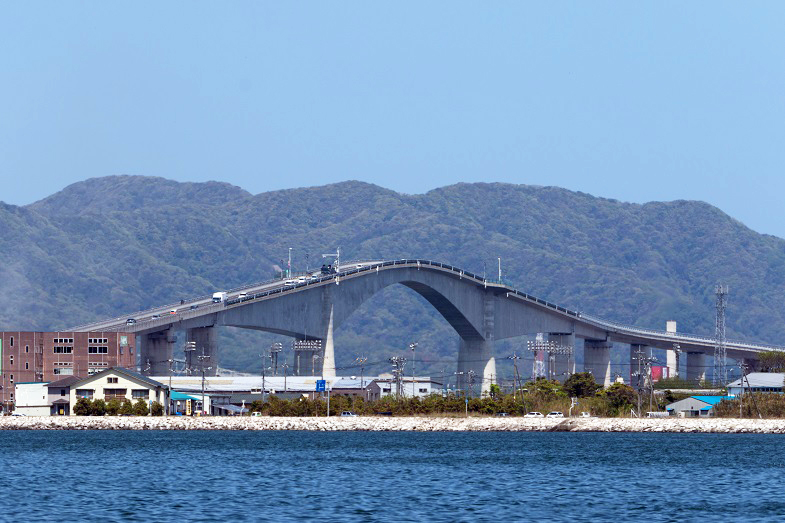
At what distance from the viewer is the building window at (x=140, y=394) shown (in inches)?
4845

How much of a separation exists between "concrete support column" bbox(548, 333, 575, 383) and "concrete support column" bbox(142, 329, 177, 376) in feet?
192

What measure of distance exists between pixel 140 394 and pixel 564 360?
78.3m

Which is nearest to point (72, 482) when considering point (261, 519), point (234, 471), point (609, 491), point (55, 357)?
point (234, 471)

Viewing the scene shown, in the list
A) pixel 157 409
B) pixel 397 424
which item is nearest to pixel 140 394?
→ pixel 157 409

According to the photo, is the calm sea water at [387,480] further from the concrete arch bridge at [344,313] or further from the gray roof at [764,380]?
the gray roof at [764,380]

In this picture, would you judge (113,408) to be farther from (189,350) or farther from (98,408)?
(189,350)

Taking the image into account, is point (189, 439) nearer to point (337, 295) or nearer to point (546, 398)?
point (546, 398)

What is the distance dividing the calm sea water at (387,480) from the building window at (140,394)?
2260 cm

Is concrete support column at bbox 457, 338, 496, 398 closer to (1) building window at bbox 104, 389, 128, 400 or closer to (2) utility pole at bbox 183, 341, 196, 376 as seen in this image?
(2) utility pole at bbox 183, 341, 196, 376

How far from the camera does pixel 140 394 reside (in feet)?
405

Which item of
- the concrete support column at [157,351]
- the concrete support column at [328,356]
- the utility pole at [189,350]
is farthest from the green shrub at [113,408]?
the concrete support column at [328,356]

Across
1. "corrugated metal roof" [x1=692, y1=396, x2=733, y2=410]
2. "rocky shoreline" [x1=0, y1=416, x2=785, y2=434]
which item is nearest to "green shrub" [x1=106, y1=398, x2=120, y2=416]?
"rocky shoreline" [x1=0, y1=416, x2=785, y2=434]

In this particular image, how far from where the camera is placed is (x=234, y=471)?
6662 cm

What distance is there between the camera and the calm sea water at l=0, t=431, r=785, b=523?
48.5 metres
